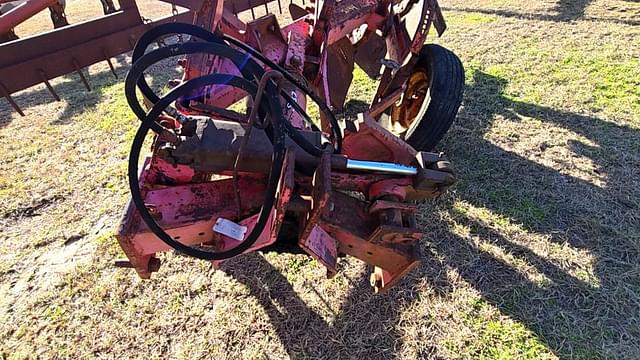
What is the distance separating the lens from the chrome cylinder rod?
1717 mm

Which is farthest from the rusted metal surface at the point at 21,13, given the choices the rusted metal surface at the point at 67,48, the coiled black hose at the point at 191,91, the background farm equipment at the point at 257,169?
the coiled black hose at the point at 191,91

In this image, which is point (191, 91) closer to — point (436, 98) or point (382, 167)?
point (382, 167)

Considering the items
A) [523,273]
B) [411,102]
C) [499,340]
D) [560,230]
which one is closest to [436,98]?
[411,102]

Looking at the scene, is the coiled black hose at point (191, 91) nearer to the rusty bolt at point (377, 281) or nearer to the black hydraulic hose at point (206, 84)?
the black hydraulic hose at point (206, 84)

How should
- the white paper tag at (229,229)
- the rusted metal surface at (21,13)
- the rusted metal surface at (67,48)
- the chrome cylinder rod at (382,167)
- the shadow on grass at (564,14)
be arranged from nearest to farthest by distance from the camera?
the white paper tag at (229,229) < the chrome cylinder rod at (382,167) < the rusted metal surface at (67,48) < the rusted metal surface at (21,13) < the shadow on grass at (564,14)

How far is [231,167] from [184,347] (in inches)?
45.3

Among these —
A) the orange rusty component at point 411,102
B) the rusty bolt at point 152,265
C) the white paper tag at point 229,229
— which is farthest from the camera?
the orange rusty component at point 411,102

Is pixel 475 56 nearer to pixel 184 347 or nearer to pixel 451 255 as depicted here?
pixel 451 255

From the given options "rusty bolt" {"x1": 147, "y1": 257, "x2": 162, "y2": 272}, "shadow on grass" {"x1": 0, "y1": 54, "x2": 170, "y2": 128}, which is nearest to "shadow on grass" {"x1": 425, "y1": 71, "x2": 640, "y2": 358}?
"rusty bolt" {"x1": 147, "y1": 257, "x2": 162, "y2": 272}

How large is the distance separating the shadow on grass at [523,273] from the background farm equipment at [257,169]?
0.36m

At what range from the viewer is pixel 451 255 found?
2.64m

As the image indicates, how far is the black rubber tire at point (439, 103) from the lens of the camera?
3037mm

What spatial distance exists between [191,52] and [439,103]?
6.70ft

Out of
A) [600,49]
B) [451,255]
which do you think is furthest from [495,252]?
[600,49]
